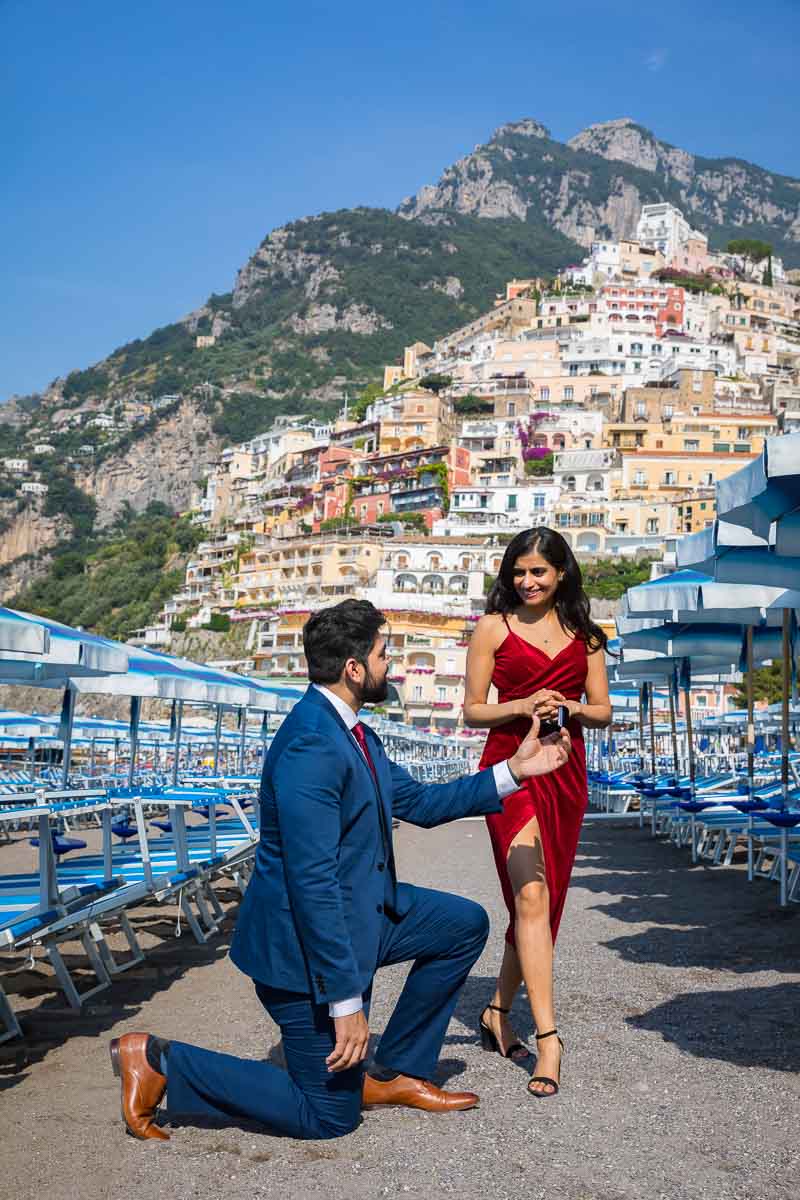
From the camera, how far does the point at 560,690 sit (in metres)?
4.11

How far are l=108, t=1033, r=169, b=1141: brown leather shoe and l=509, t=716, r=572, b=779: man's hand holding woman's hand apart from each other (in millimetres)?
1211

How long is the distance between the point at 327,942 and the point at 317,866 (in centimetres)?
18

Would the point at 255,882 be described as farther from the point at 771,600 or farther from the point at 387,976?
the point at 771,600

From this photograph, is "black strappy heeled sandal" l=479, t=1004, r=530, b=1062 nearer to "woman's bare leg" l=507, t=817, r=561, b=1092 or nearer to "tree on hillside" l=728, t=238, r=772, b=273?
"woman's bare leg" l=507, t=817, r=561, b=1092

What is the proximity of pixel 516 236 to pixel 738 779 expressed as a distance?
190 m

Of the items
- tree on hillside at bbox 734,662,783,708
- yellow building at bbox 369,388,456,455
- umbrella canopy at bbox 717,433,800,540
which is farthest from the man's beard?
yellow building at bbox 369,388,456,455

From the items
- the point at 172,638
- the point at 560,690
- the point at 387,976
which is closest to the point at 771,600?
the point at 387,976

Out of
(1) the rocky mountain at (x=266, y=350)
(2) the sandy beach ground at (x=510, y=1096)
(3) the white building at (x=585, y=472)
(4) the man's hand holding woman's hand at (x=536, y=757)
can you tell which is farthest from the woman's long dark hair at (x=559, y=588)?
(1) the rocky mountain at (x=266, y=350)

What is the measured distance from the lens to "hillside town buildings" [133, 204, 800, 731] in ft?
249

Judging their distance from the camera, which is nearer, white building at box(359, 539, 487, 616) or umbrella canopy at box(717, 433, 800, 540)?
umbrella canopy at box(717, 433, 800, 540)

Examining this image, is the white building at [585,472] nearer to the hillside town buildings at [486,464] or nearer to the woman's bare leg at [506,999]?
the hillside town buildings at [486,464]

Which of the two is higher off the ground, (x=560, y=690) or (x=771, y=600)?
(x=771, y=600)

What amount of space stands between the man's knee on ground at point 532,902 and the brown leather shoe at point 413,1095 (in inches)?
Result: 21.9

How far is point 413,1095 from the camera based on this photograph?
135 inches
